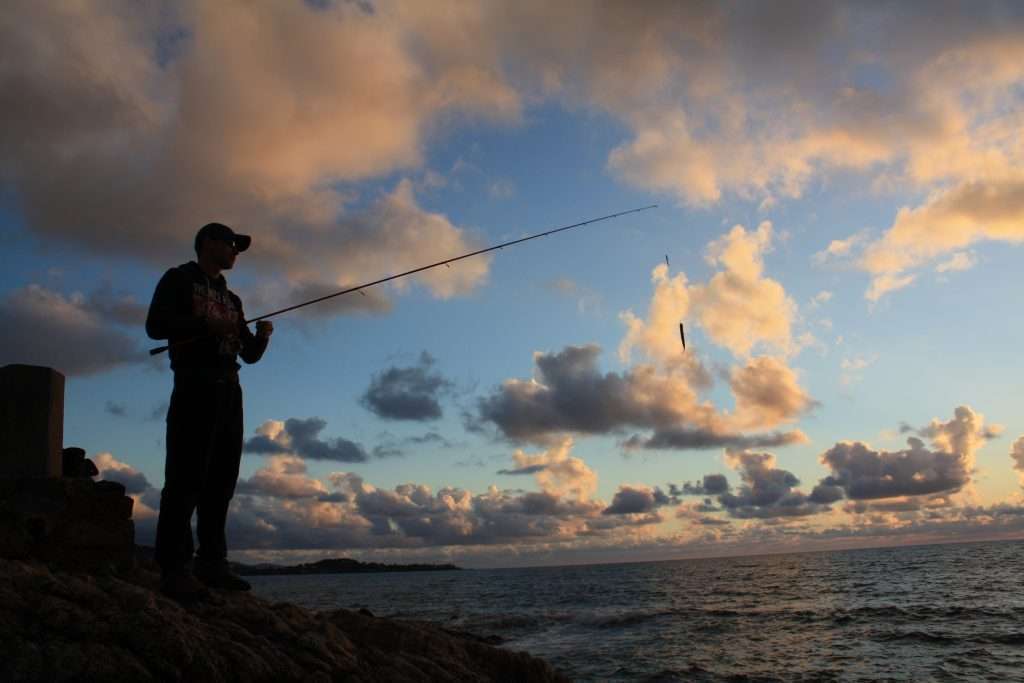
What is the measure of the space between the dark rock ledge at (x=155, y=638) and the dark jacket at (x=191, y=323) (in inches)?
64.4

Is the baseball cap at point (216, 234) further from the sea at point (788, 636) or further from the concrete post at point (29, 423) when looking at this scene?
the sea at point (788, 636)

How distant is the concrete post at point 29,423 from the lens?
5770mm

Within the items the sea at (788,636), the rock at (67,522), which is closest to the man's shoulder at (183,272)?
the rock at (67,522)

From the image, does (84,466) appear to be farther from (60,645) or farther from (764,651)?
(764,651)

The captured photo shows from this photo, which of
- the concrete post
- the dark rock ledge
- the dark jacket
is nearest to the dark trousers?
the dark jacket

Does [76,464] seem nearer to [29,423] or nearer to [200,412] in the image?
[29,423]

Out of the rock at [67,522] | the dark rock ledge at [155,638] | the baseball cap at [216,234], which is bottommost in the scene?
the dark rock ledge at [155,638]

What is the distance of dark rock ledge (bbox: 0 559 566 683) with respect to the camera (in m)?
4.05

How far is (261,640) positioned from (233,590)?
96 centimetres

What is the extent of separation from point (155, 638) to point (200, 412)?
164 centimetres

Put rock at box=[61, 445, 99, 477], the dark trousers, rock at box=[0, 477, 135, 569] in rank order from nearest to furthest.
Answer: rock at box=[0, 477, 135, 569] → the dark trousers → rock at box=[61, 445, 99, 477]

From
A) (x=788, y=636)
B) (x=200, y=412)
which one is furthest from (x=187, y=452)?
(x=788, y=636)

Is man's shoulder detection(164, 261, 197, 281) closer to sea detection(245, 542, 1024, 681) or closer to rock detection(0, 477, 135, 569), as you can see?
rock detection(0, 477, 135, 569)

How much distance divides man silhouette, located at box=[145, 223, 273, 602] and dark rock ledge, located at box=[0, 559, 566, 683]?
12.8 inches
